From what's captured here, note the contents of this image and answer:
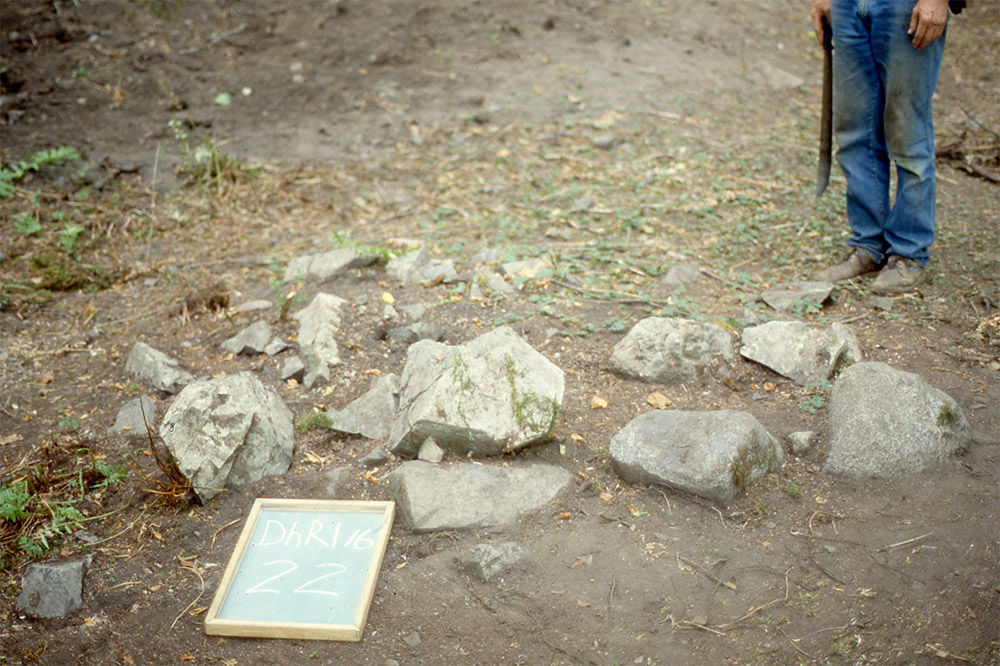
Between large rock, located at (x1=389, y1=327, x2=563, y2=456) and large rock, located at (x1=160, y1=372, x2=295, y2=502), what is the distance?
1.44ft

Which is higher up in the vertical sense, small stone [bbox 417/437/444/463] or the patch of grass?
the patch of grass

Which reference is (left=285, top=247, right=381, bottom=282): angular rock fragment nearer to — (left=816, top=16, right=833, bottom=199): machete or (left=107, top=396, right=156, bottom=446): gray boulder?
(left=107, top=396, right=156, bottom=446): gray boulder

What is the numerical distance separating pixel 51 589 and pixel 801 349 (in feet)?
9.16

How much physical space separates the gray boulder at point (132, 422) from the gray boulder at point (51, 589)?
648mm

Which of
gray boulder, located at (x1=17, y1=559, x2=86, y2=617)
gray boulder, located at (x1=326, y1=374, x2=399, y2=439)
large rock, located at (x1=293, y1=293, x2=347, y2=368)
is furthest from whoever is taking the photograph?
large rock, located at (x1=293, y1=293, x2=347, y2=368)

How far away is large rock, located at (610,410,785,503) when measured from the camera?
100 inches

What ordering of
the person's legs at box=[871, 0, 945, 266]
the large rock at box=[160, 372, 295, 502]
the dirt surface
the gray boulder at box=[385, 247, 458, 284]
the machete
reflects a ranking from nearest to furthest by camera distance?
the dirt surface < the large rock at box=[160, 372, 295, 502] < the person's legs at box=[871, 0, 945, 266] < the machete < the gray boulder at box=[385, 247, 458, 284]

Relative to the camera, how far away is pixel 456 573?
242 cm

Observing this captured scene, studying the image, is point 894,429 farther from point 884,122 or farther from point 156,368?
point 156,368

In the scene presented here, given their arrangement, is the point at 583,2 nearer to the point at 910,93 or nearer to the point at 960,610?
the point at 910,93

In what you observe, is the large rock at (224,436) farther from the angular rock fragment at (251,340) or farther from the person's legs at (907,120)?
the person's legs at (907,120)

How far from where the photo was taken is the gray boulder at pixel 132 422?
306 centimetres

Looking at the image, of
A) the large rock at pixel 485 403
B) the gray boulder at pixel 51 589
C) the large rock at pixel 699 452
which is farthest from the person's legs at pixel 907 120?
the gray boulder at pixel 51 589

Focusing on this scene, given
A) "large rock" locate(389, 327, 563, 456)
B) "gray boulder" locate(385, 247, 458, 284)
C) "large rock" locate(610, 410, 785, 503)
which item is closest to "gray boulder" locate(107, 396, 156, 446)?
"large rock" locate(389, 327, 563, 456)
